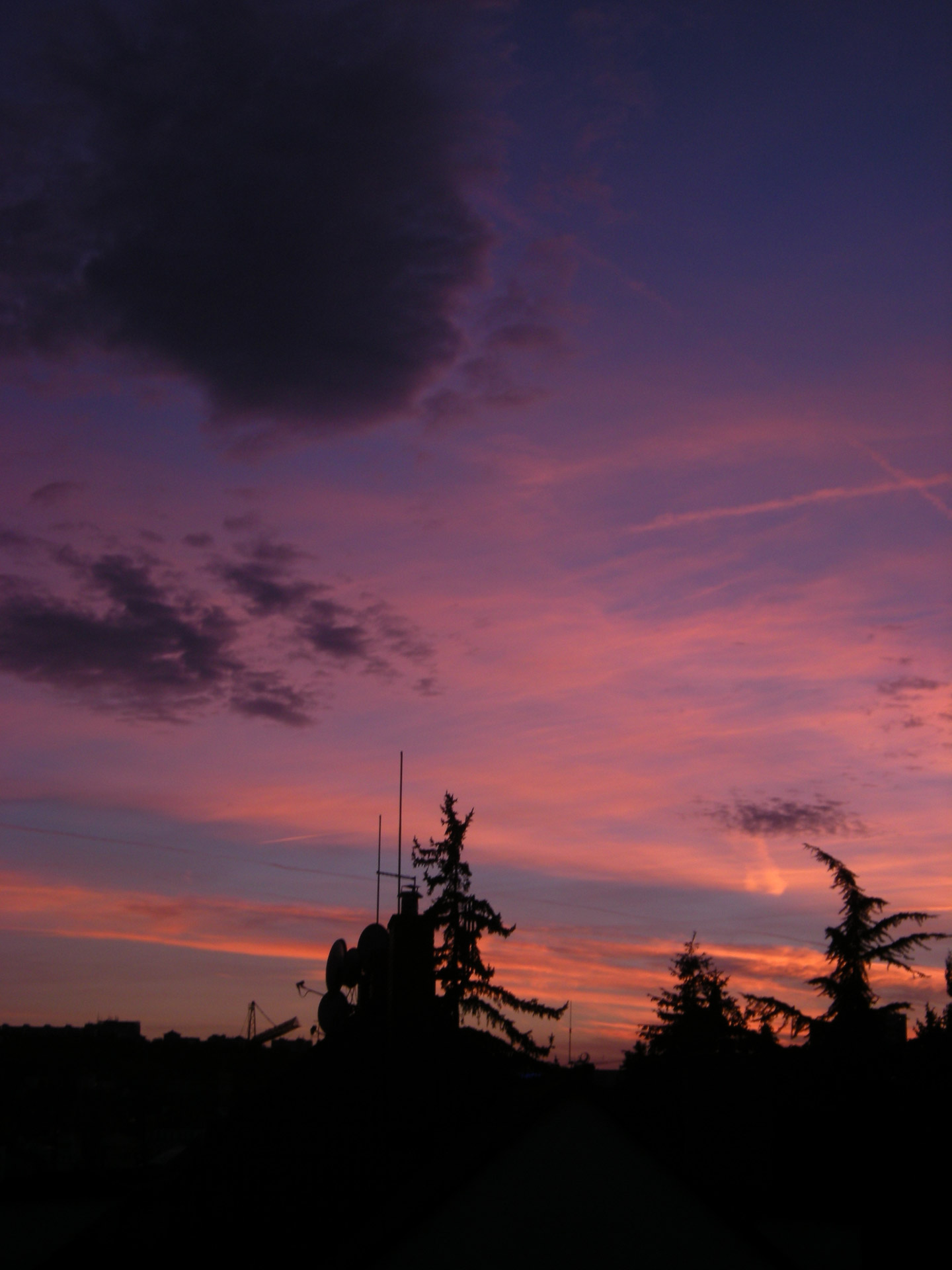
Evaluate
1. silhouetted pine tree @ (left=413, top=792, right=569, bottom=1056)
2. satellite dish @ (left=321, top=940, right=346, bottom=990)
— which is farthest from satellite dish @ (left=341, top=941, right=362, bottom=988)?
silhouetted pine tree @ (left=413, top=792, right=569, bottom=1056)

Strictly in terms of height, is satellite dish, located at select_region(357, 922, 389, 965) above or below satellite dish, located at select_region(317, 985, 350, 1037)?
above

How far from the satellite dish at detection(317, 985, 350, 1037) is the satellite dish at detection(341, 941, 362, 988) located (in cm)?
36

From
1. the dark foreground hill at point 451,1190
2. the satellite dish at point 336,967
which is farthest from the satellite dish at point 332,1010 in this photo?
the dark foreground hill at point 451,1190

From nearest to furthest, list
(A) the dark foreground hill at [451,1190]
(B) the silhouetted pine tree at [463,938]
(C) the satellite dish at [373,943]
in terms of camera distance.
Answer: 1. (A) the dark foreground hill at [451,1190]
2. (C) the satellite dish at [373,943]
3. (B) the silhouetted pine tree at [463,938]

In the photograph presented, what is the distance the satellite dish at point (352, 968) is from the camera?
2370cm

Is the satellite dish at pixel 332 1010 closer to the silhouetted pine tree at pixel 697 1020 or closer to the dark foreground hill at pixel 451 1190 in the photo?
the dark foreground hill at pixel 451 1190

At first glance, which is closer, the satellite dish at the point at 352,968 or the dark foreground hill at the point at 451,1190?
the dark foreground hill at the point at 451,1190

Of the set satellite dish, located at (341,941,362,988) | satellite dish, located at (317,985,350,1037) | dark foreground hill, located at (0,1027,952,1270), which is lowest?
dark foreground hill, located at (0,1027,952,1270)

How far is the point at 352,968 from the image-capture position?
23.9m

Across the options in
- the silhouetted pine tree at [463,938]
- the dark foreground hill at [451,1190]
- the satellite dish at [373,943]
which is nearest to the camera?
the dark foreground hill at [451,1190]

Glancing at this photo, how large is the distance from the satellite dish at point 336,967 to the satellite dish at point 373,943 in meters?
0.98

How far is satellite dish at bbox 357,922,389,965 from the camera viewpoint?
73.5 feet

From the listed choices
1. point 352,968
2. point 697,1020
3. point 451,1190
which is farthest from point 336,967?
point 697,1020

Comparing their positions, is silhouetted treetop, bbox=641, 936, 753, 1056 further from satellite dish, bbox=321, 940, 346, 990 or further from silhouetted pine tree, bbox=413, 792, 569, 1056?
satellite dish, bbox=321, 940, 346, 990
